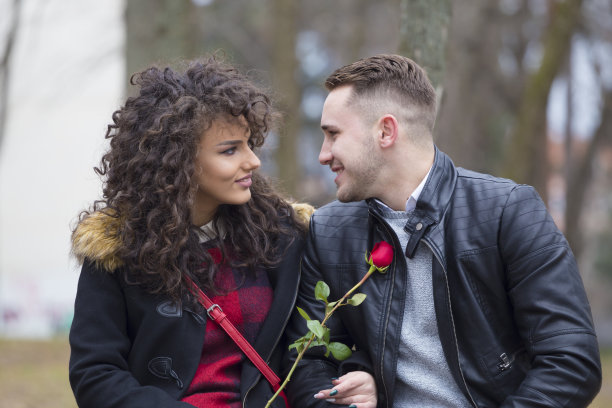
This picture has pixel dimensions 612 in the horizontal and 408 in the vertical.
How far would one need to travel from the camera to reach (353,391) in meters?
3.06

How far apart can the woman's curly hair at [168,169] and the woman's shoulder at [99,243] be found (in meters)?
0.03

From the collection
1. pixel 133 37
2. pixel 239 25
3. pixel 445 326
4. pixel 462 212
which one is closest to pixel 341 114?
pixel 462 212

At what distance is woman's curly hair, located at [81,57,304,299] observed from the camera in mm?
3016

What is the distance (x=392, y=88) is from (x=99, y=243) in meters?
1.39

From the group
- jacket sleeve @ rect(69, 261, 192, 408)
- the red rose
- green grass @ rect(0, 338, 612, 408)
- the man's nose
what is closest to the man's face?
the man's nose

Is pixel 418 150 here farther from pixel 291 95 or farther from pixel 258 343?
pixel 291 95

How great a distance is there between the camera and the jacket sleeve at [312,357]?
309 cm

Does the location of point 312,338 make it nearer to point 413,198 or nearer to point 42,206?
point 413,198

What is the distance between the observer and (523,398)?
2760 millimetres

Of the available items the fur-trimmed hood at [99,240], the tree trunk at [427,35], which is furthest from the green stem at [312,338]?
the tree trunk at [427,35]

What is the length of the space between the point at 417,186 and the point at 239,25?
1489cm

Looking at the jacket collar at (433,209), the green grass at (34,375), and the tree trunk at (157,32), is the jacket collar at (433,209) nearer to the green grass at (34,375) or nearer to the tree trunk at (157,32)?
the tree trunk at (157,32)

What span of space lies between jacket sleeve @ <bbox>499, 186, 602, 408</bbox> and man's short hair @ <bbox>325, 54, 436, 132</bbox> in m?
0.65

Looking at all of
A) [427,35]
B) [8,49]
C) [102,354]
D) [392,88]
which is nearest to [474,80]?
[8,49]
